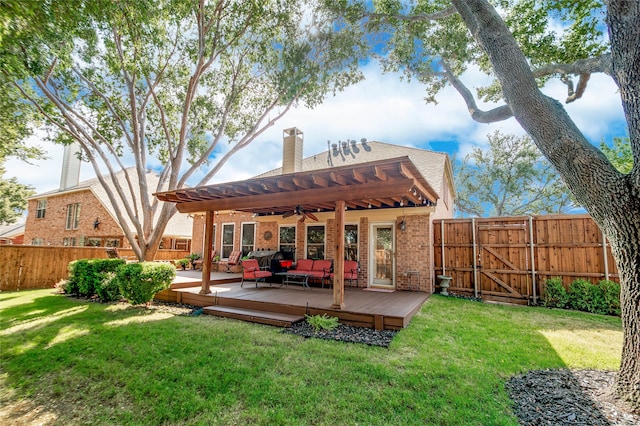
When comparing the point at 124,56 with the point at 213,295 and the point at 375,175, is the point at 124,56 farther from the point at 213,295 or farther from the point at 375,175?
the point at 375,175

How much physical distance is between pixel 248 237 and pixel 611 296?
11764 mm

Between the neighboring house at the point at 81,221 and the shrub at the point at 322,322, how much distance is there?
16.2 m

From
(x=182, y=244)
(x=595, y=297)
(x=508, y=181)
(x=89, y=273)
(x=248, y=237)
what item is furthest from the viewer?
(x=508, y=181)

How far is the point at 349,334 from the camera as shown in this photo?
17.1 feet

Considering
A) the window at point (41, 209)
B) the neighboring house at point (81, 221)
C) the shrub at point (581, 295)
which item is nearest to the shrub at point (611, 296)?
the shrub at point (581, 295)

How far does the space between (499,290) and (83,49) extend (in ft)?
46.3

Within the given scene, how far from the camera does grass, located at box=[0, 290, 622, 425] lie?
2918 millimetres

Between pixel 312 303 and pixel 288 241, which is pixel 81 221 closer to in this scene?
pixel 288 241

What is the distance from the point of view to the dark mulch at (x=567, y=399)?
277 centimetres

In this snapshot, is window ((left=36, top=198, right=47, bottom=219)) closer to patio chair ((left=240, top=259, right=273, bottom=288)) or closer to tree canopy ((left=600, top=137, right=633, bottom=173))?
patio chair ((left=240, top=259, right=273, bottom=288))

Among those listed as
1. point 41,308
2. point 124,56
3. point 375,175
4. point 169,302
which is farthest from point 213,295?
point 124,56

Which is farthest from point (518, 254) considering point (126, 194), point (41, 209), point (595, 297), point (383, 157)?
point (41, 209)

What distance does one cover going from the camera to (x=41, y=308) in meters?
7.21

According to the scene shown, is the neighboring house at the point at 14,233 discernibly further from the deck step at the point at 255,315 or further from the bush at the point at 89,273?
the deck step at the point at 255,315
